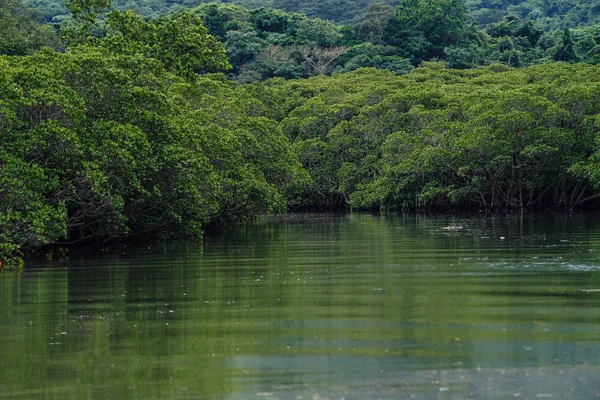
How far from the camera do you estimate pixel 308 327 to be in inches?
567

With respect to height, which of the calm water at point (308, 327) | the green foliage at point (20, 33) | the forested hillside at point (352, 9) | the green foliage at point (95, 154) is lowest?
the calm water at point (308, 327)

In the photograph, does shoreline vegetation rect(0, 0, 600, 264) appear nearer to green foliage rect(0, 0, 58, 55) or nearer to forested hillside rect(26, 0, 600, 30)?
green foliage rect(0, 0, 58, 55)

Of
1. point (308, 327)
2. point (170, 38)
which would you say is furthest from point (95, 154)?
point (170, 38)

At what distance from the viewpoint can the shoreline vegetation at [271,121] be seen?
1120 inches

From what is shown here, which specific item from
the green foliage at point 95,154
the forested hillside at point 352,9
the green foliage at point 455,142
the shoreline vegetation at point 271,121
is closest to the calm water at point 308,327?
the green foliage at point 95,154

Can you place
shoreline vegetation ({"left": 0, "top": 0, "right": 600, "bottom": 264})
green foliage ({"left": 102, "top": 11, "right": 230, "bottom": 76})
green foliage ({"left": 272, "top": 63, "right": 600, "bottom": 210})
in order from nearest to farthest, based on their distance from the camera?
1. shoreline vegetation ({"left": 0, "top": 0, "right": 600, "bottom": 264})
2. green foliage ({"left": 102, "top": 11, "right": 230, "bottom": 76})
3. green foliage ({"left": 272, "top": 63, "right": 600, "bottom": 210})

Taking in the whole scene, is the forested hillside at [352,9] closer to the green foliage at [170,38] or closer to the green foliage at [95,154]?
the green foliage at [170,38]

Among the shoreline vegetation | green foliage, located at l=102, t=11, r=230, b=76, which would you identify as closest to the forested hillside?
the shoreline vegetation

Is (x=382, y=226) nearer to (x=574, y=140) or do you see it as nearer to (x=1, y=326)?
(x=574, y=140)

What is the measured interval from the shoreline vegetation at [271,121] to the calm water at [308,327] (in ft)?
12.4

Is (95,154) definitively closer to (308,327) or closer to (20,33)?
(308,327)

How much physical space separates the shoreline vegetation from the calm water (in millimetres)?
3786

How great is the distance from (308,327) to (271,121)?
38337 millimetres

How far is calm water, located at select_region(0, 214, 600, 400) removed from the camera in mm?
10859
